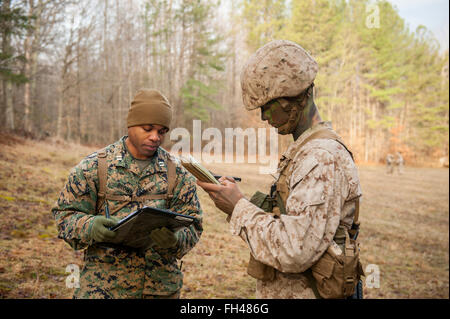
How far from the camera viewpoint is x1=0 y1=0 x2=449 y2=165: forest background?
486 inches

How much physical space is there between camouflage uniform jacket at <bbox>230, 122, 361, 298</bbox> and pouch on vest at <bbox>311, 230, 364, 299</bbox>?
8 centimetres

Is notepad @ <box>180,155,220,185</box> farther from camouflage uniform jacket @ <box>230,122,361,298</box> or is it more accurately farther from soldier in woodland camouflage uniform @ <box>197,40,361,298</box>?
camouflage uniform jacket @ <box>230,122,361,298</box>

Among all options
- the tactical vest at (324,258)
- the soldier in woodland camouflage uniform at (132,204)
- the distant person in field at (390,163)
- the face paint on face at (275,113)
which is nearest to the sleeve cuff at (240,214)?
the tactical vest at (324,258)

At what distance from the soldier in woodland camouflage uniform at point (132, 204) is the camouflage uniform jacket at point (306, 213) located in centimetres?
74

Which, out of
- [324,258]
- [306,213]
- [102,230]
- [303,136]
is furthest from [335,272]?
[102,230]

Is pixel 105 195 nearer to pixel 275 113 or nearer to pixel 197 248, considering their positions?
pixel 275 113

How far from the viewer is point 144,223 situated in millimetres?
1806

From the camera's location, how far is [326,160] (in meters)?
1.44

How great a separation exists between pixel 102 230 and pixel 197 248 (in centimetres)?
456

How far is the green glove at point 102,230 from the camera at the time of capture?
1923mm

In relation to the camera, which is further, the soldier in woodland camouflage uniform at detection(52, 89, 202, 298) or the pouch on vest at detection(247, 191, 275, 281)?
the soldier in woodland camouflage uniform at detection(52, 89, 202, 298)

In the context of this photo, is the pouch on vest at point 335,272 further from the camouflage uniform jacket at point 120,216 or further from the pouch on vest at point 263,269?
the camouflage uniform jacket at point 120,216

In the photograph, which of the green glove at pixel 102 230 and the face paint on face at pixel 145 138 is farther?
the face paint on face at pixel 145 138

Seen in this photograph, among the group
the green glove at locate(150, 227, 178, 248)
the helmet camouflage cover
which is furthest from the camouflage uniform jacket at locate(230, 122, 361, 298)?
the green glove at locate(150, 227, 178, 248)
